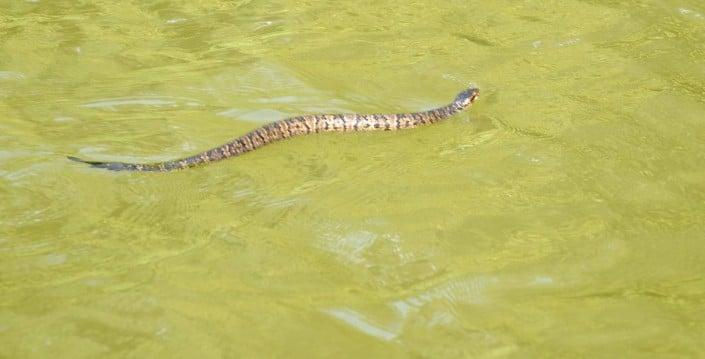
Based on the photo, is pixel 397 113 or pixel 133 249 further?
pixel 397 113

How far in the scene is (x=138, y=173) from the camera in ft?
25.6

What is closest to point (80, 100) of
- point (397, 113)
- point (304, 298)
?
point (397, 113)

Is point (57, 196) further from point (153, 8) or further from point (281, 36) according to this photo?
point (153, 8)

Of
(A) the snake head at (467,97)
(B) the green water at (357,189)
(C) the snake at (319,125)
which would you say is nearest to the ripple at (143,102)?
(B) the green water at (357,189)

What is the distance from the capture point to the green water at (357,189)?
231 inches

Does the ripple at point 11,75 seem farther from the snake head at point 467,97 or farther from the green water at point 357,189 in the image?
the snake head at point 467,97

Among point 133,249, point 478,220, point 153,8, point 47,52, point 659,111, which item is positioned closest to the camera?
point 133,249

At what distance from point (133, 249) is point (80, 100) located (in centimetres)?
348

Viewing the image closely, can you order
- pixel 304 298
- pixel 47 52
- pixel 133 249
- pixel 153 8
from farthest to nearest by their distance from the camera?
pixel 153 8, pixel 47 52, pixel 133 249, pixel 304 298

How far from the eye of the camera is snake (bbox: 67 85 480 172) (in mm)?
8211

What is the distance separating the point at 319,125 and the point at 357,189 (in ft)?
5.38

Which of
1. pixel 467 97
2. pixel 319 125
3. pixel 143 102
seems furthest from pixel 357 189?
pixel 143 102

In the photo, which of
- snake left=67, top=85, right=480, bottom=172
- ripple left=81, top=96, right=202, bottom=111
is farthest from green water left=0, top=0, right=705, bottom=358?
snake left=67, top=85, right=480, bottom=172

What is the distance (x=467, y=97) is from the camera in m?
9.62
